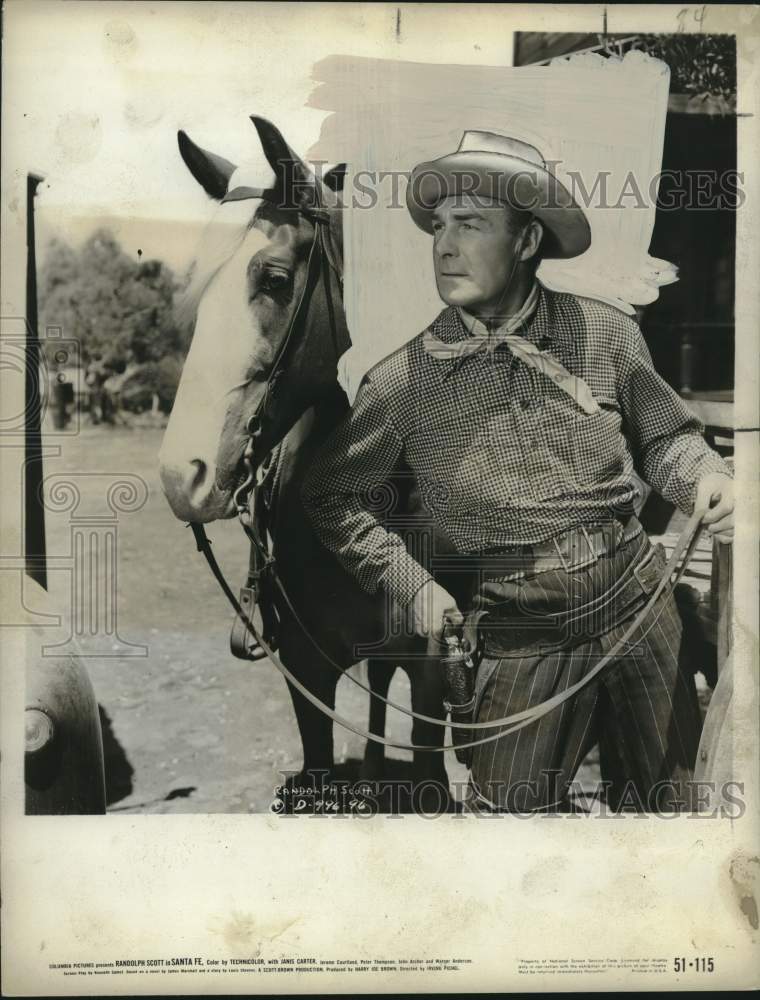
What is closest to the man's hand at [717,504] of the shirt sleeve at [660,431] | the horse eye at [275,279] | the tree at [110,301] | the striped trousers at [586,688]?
the shirt sleeve at [660,431]

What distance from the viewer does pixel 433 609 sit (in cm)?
314

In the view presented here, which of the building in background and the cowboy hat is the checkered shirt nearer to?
the building in background

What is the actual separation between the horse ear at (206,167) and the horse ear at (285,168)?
15cm

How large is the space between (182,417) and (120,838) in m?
1.37

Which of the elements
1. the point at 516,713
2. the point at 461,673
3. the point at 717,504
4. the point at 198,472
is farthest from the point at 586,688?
the point at 198,472

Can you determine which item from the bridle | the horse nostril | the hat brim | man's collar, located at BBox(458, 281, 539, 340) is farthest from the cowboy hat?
the horse nostril

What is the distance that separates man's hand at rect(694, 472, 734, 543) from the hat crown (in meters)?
1.15

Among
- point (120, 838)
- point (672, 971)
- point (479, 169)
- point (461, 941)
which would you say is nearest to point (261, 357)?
point (479, 169)

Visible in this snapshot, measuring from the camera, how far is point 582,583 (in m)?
3.12

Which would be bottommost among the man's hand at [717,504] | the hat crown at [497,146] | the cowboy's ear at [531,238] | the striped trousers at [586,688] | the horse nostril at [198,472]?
the striped trousers at [586,688]

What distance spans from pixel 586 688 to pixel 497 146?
1743mm

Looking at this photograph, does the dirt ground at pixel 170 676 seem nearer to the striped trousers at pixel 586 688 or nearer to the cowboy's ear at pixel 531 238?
the striped trousers at pixel 586 688

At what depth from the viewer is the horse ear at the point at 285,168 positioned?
3.11 m

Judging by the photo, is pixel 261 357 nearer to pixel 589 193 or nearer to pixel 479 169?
pixel 479 169
